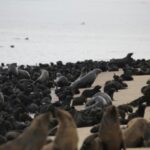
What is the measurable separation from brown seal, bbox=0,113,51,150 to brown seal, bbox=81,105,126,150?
705 mm

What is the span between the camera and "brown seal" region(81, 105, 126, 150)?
764 centimetres

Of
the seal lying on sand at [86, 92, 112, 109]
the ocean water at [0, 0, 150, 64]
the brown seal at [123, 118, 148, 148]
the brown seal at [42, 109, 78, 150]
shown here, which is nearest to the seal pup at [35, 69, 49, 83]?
the seal lying on sand at [86, 92, 112, 109]

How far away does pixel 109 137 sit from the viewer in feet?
25.3

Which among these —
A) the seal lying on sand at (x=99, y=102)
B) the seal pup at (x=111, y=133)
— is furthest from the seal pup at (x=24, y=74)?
the seal pup at (x=111, y=133)

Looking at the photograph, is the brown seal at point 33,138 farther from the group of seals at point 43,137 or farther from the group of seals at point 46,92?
the group of seals at point 46,92

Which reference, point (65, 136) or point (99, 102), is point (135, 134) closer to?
point (65, 136)

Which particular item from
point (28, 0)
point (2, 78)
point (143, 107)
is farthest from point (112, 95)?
point (28, 0)

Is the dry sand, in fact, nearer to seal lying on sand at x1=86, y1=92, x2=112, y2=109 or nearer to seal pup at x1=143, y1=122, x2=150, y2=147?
seal lying on sand at x1=86, y1=92, x2=112, y2=109

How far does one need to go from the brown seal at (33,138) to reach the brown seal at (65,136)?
6.4 inches

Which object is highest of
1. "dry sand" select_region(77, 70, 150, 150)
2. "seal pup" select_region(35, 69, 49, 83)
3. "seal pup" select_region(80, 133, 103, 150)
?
"seal pup" select_region(80, 133, 103, 150)

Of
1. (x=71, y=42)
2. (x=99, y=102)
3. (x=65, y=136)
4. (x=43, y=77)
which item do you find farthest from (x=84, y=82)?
(x=71, y=42)

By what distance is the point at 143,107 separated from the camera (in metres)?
10.8

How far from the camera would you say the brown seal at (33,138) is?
713cm

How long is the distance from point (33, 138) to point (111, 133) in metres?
1.04
